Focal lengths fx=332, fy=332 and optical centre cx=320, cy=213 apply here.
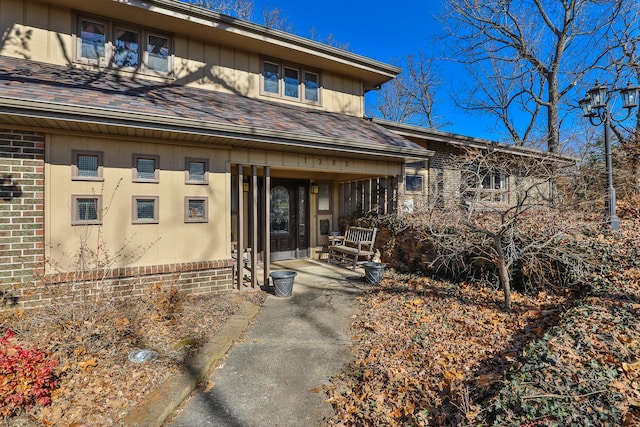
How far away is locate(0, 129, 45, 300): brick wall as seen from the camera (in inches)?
189

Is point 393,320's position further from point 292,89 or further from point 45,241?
point 292,89

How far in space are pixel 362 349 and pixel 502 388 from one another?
1834 millimetres

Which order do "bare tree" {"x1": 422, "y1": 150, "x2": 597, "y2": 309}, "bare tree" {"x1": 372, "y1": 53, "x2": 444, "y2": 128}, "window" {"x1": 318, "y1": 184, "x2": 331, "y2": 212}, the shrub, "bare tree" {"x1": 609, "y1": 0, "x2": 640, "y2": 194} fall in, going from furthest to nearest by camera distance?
1. "bare tree" {"x1": 372, "y1": 53, "x2": 444, "y2": 128}
2. "bare tree" {"x1": 609, "y1": 0, "x2": 640, "y2": 194}
3. "window" {"x1": 318, "y1": 184, "x2": 331, "y2": 212}
4. "bare tree" {"x1": 422, "y1": 150, "x2": 597, "y2": 309}
5. the shrub

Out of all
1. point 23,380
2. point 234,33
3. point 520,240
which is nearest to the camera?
point 23,380

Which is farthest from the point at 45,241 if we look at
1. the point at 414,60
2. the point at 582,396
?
the point at 414,60

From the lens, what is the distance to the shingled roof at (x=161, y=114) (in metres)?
4.60

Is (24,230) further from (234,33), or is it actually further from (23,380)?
(234,33)

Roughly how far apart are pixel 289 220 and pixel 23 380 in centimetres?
769

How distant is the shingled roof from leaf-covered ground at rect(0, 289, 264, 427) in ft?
8.57

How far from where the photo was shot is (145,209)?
574 cm

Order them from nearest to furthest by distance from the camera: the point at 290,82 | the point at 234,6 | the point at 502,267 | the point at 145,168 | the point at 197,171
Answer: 1. the point at 502,267
2. the point at 145,168
3. the point at 197,171
4. the point at 290,82
5. the point at 234,6

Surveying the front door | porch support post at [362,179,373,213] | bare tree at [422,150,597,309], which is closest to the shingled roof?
porch support post at [362,179,373,213]

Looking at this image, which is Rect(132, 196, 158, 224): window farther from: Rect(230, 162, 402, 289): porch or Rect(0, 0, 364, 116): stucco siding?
Rect(230, 162, 402, 289): porch

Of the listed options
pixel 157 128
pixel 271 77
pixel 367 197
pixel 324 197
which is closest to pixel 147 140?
pixel 157 128
